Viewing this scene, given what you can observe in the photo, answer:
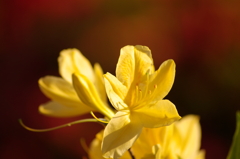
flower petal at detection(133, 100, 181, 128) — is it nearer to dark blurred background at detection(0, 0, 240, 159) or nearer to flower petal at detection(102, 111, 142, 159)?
flower petal at detection(102, 111, 142, 159)

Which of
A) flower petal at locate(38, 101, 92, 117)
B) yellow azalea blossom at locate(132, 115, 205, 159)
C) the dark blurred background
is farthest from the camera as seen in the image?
the dark blurred background

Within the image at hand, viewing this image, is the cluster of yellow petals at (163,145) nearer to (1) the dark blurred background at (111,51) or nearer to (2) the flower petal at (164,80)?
(2) the flower petal at (164,80)

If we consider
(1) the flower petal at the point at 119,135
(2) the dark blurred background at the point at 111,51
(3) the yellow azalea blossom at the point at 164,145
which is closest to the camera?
(1) the flower petal at the point at 119,135

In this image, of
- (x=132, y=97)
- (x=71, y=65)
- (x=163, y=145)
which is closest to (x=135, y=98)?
(x=132, y=97)

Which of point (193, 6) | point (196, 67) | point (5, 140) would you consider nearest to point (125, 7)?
point (193, 6)

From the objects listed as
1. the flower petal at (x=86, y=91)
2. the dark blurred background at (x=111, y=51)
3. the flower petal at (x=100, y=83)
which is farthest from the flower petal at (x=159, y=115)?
the dark blurred background at (x=111, y=51)

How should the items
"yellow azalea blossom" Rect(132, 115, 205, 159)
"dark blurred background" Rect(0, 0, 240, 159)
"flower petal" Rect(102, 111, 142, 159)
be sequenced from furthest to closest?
"dark blurred background" Rect(0, 0, 240, 159), "yellow azalea blossom" Rect(132, 115, 205, 159), "flower petal" Rect(102, 111, 142, 159)

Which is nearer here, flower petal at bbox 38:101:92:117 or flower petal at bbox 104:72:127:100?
flower petal at bbox 104:72:127:100

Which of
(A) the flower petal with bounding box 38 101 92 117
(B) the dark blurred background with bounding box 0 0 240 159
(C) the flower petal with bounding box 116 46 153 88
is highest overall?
(C) the flower petal with bounding box 116 46 153 88

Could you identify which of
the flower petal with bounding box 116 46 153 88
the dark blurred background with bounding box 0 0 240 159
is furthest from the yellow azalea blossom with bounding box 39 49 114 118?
the dark blurred background with bounding box 0 0 240 159
